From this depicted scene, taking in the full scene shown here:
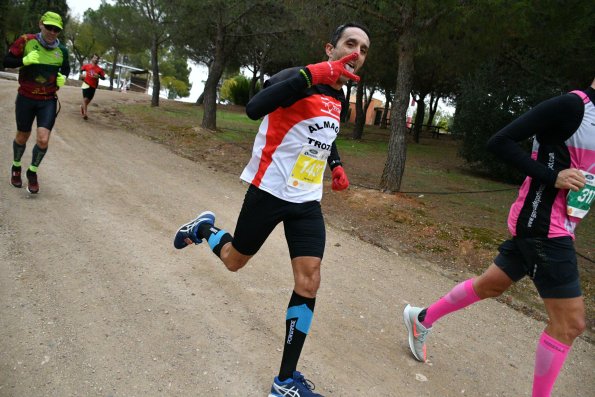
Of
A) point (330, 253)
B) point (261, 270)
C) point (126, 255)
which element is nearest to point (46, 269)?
point (126, 255)

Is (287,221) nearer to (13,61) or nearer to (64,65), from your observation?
(13,61)

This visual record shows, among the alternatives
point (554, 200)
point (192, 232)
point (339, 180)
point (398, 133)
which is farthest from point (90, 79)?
point (554, 200)

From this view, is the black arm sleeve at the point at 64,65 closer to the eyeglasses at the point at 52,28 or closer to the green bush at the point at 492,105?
the eyeglasses at the point at 52,28

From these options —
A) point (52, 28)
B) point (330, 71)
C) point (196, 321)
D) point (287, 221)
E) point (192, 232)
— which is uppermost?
point (52, 28)

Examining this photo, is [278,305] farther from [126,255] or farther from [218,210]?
[218,210]

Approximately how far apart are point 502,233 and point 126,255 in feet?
19.9

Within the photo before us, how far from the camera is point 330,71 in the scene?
2523 millimetres

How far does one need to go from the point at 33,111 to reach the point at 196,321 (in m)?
4.10

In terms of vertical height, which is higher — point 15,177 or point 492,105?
point 492,105

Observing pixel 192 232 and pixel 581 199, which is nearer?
pixel 581 199

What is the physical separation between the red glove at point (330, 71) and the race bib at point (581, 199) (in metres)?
1.41

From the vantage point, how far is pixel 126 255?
4.52 metres

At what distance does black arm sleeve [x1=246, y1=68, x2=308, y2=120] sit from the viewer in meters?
2.51

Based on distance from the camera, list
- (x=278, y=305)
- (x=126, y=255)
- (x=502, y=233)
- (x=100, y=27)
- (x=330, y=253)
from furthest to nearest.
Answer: (x=100, y=27)
(x=502, y=233)
(x=330, y=253)
(x=126, y=255)
(x=278, y=305)
